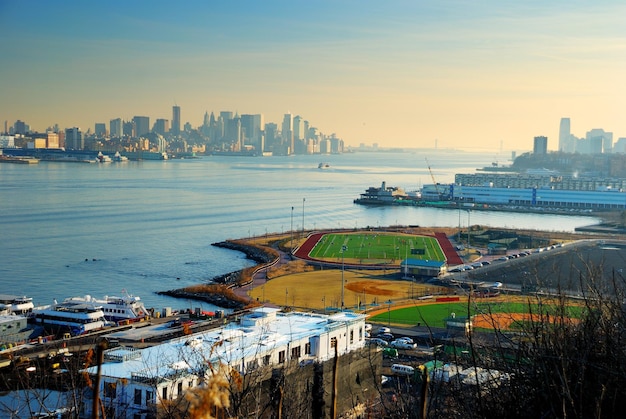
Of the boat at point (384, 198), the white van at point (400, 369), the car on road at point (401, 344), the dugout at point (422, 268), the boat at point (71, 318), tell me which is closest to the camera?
the white van at point (400, 369)

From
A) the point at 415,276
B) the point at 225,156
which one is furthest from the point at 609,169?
Answer: the point at 225,156

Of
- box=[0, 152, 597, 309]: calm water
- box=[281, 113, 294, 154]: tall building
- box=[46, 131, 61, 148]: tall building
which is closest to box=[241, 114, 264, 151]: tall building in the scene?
box=[281, 113, 294, 154]: tall building

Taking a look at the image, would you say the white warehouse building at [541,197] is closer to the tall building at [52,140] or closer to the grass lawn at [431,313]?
the grass lawn at [431,313]

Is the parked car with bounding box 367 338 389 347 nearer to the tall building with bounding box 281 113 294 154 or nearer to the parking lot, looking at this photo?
the parking lot

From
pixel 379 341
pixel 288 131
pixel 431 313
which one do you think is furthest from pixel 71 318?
pixel 288 131

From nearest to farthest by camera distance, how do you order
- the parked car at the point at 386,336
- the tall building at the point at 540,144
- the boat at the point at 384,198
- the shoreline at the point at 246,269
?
the parked car at the point at 386,336 < the shoreline at the point at 246,269 < the boat at the point at 384,198 < the tall building at the point at 540,144

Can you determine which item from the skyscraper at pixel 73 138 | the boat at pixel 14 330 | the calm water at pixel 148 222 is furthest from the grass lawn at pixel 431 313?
the skyscraper at pixel 73 138

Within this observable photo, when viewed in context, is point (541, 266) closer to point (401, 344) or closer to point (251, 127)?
point (401, 344)
